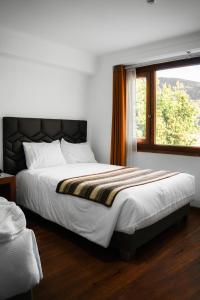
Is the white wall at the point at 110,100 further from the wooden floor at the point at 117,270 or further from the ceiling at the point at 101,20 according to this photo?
the wooden floor at the point at 117,270

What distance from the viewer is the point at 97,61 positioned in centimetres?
465

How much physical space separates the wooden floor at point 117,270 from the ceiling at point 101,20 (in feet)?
8.32

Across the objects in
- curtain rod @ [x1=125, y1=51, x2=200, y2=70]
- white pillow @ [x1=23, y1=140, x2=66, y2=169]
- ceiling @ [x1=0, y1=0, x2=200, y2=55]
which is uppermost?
ceiling @ [x1=0, y1=0, x2=200, y2=55]

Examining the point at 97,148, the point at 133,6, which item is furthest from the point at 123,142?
the point at 133,6

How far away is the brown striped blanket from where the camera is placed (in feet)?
7.83

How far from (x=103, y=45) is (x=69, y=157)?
1.88m

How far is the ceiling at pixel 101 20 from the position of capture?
2.68m

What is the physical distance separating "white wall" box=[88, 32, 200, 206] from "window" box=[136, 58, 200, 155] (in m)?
0.17

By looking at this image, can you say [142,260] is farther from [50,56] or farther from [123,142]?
[50,56]

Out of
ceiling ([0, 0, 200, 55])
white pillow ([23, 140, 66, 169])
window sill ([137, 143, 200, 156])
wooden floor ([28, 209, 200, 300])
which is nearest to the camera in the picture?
wooden floor ([28, 209, 200, 300])

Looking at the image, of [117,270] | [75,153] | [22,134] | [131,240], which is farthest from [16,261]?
[75,153]

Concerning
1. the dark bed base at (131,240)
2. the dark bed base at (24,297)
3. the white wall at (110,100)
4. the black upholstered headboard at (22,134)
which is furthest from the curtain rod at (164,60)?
the dark bed base at (24,297)

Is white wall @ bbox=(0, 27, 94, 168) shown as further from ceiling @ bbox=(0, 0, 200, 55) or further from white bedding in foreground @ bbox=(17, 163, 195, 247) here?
white bedding in foreground @ bbox=(17, 163, 195, 247)

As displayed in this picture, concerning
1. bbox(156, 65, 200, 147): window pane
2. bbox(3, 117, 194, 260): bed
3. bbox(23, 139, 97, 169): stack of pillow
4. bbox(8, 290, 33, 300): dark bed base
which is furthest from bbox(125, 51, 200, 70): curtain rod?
bbox(8, 290, 33, 300): dark bed base
